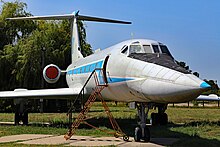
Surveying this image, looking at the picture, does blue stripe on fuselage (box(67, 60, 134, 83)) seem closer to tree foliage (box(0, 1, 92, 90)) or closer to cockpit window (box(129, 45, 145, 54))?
cockpit window (box(129, 45, 145, 54))

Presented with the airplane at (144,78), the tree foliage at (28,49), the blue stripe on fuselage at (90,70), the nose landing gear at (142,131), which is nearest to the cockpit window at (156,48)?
the airplane at (144,78)

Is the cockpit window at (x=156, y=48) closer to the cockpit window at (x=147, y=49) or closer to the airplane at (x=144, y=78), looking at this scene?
the airplane at (x=144, y=78)

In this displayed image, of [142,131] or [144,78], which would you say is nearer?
[144,78]

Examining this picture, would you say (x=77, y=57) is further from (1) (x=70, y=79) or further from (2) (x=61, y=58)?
(2) (x=61, y=58)

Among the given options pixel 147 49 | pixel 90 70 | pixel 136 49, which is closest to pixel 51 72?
pixel 90 70

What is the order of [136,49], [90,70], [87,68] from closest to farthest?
[136,49] → [90,70] → [87,68]

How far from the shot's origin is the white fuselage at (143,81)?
25.3 ft

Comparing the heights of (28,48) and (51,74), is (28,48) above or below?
above

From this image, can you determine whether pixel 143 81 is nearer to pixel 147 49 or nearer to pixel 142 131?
pixel 142 131

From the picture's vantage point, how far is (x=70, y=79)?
1875cm

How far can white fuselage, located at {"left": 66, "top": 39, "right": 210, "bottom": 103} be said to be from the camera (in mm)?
7715

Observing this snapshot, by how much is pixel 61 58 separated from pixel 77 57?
960 cm

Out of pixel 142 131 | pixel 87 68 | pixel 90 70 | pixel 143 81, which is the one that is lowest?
pixel 142 131

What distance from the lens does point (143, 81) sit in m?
9.06
